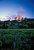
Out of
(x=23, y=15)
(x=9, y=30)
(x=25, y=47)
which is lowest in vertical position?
(x=25, y=47)

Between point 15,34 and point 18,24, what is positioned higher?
point 18,24

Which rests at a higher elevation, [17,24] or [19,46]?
[17,24]

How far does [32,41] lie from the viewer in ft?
5.78

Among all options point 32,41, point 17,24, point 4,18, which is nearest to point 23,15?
point 17,24

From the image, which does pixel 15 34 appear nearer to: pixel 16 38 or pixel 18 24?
pixel 16 38

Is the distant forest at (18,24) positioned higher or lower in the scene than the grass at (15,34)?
higher

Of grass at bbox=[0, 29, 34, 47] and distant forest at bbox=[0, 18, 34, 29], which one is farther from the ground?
distant forest at bbox=[0, 18, 34, 29]

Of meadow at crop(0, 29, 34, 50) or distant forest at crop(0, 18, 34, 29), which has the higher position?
distant forest at crop(0, 18, 34, 29)

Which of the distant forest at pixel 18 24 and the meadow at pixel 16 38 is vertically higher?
the distant forest at pixel 18 24

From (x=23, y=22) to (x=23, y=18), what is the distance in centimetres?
7

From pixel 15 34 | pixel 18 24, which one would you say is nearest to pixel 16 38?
pixel 15 34

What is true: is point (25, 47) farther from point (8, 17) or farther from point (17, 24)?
point (8, 17)

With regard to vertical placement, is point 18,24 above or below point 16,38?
above

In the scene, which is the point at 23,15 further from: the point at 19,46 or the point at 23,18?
the point at 19,46
